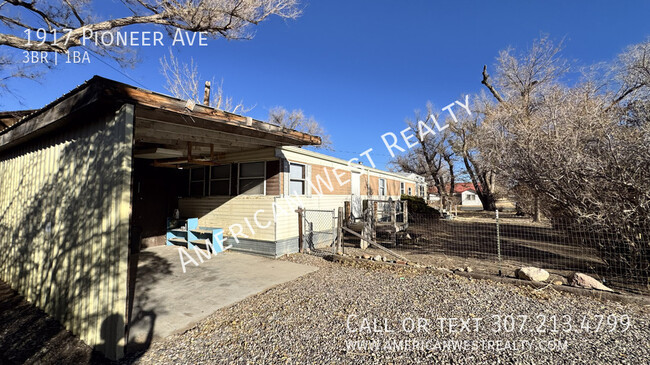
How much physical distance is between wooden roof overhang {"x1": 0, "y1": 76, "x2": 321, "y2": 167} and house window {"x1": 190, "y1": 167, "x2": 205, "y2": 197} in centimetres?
221

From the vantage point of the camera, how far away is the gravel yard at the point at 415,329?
2.73 meters

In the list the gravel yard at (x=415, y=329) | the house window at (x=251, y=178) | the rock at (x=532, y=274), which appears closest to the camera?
the gravel yard at (x=415, y=329)

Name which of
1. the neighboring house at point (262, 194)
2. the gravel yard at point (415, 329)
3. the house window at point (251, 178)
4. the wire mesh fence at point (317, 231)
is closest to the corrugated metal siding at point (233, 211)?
the neighboring house at point (262, 194)

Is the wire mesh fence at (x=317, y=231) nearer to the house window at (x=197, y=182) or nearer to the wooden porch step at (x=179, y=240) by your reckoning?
the house window at (x=197, y=182)

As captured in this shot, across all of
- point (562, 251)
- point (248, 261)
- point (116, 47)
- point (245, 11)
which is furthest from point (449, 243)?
point (116, 47)

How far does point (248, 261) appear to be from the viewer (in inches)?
267

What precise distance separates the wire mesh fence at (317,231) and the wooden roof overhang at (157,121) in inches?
103

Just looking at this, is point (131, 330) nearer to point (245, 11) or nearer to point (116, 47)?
point (245, 11)

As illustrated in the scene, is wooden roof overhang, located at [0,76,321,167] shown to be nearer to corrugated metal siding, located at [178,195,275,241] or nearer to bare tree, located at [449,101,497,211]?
corrugated metal siding, located at [178,195,275,241]

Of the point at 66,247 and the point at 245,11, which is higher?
the point at 245,11

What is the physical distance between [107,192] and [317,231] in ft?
20.4

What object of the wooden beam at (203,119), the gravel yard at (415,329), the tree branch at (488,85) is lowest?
the gravel yard at (415,329)

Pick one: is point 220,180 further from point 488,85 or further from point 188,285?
point 488,85

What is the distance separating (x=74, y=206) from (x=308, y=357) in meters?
3.43
